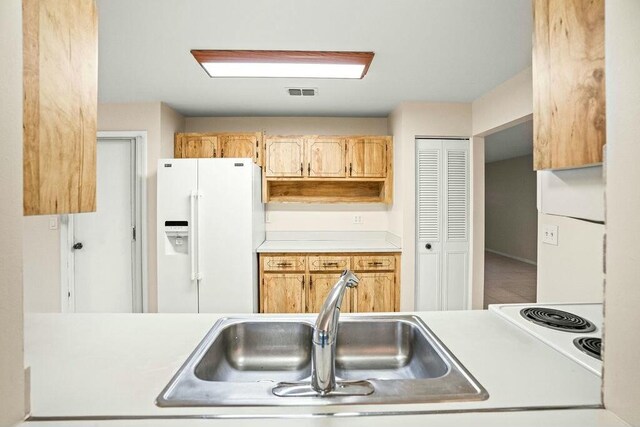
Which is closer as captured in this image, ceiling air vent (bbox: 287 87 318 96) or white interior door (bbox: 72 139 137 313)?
ceiling air vent (bbox: 287 87 318 96)

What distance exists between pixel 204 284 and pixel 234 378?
1.98 metres

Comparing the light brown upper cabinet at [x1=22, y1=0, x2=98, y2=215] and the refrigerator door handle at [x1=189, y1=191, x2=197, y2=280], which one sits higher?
the light brown upper cabinet at [x1=22, y1=0, x2=98, y2=215]

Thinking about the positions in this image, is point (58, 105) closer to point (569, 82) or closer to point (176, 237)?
point (569, 82)

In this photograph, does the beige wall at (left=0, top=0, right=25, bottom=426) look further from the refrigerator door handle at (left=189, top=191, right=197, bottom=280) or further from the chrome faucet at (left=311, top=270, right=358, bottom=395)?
the refrigerator door handle at (left=189, top=191, right=197, bottom=280)

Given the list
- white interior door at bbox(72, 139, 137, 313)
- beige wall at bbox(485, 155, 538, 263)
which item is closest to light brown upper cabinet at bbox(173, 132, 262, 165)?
white interior door at bbox(72, 139, 137, 313)

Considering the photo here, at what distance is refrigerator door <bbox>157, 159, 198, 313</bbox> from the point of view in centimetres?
290

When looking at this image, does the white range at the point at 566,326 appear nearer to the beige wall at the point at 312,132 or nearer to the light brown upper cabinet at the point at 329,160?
the light brown upper cabinet at the point at 329,160

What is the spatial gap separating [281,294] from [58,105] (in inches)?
109

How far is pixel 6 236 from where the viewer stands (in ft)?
2.02

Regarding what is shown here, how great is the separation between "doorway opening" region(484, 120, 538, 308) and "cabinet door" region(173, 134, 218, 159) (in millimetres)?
4104

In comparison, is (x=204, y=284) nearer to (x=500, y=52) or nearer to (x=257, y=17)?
(x=257, y=17)

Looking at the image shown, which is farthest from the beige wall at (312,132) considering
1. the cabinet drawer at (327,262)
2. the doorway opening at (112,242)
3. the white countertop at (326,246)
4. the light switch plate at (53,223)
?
the light switch plate at (53,223)

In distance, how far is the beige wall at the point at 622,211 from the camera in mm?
615

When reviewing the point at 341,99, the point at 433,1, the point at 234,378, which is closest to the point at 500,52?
the point at 433,1
